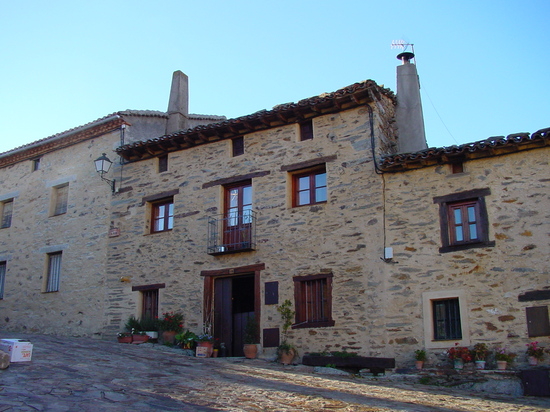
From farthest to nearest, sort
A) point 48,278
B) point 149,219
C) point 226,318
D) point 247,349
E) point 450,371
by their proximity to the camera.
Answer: point 48,278 → point 149,219 → point 226,318 → point 247,349 → point 450,371

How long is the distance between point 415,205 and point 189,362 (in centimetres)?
574

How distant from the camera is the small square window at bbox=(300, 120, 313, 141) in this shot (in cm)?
1488

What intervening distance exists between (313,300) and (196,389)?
4.90m

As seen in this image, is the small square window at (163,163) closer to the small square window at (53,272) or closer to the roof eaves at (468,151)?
the small square window at (53,272)

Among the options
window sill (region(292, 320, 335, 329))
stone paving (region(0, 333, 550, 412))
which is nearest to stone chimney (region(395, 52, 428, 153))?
window sill (region(292, 320, 335, 329))

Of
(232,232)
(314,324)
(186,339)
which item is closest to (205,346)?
(186,339)

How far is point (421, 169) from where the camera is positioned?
1318 centimetres

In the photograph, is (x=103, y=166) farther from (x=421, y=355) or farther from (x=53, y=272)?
(x=421, y=355)

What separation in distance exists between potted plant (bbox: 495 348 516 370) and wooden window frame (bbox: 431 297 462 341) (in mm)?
858

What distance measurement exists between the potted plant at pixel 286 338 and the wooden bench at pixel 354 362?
1.17 feet

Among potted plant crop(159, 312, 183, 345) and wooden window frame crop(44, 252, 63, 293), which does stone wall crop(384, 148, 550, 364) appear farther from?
wooden window frame crop(44, 252, 63, 293)

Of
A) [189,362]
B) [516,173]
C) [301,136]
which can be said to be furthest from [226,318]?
[516,173]

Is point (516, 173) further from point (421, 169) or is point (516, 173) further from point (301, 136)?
point (301, 136)

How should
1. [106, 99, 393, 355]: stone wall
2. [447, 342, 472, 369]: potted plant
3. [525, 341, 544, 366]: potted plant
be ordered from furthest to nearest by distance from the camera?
[106, 99, 393, 355]: stone wall → [447, 342, 472, 369]: potted plant → [525, 341, 544, 366]: potted plant
